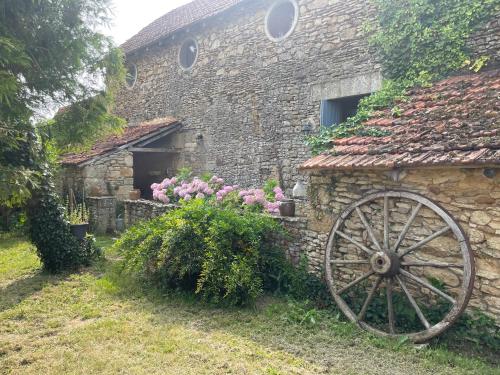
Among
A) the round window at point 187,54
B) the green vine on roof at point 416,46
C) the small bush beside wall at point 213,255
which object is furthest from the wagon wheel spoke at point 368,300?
the round window at point 187,54

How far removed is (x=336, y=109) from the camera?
26.7 ft

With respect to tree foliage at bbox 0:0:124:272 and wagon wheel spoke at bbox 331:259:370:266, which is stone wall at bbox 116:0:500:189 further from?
tree foliage at bbox 0:0:124:272

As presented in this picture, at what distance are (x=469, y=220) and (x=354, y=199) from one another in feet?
4.43

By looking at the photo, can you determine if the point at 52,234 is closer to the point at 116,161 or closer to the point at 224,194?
the point at 224,194

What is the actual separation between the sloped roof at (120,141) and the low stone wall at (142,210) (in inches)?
72.4

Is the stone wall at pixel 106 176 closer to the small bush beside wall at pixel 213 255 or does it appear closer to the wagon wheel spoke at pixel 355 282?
the small bush beside wall at pixel 213 255

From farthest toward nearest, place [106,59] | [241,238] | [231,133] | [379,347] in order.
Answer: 1. [231,133]
2. [241,238]
3. [106,59]
4. [379,347]

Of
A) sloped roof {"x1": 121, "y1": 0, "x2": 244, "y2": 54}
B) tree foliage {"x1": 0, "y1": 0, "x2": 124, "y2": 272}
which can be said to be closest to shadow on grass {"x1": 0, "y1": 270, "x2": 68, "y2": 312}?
tree foliage {"x1": 0, "y1": 0, "x2": 124, "y2": 272}

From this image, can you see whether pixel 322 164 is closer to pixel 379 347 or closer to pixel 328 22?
pixel 379 347

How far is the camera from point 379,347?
155 inches

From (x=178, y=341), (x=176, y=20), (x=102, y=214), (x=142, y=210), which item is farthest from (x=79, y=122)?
(x=176, y=20)

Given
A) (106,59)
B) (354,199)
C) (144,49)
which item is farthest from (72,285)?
(144,49)

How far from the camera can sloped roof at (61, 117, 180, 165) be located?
415 inches

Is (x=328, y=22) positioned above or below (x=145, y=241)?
above
